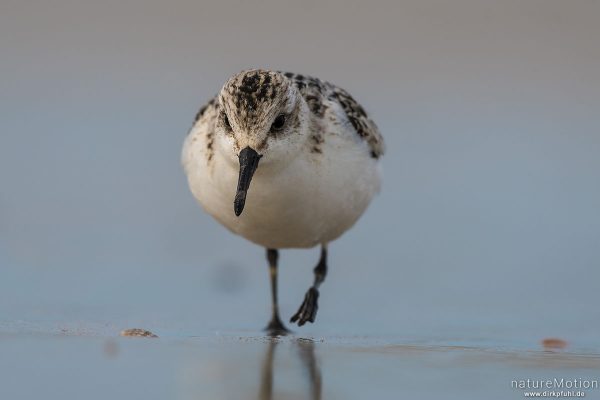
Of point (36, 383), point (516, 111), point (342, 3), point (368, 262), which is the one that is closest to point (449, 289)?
point (368, 262)

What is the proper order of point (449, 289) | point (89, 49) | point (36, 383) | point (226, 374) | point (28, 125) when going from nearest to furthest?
point (36, 383) → point (226, 374) → point (449, 289) → point (28, 125) → point (89, 49)

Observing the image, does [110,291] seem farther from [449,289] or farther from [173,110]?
[173,110]

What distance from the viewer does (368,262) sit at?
10.5 meters

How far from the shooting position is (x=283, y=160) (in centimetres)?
727

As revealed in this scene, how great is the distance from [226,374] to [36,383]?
2.71 ft

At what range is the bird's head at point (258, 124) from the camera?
22.6ft

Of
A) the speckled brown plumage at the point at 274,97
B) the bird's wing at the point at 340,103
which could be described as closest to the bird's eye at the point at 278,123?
the speckled brown plumage at the point at 274,97

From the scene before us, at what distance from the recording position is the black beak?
684 cm

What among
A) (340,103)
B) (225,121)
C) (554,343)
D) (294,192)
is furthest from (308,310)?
(225,121)

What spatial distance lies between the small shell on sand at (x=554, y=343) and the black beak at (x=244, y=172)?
197 cm

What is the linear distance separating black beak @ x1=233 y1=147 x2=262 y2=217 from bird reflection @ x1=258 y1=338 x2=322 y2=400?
2.50 ft

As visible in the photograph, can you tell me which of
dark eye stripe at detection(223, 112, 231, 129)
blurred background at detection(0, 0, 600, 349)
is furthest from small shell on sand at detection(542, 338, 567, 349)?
dark eye stripe at detection(223, 112, 231, 129)

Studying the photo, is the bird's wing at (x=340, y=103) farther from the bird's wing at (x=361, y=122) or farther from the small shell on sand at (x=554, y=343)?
the small shell on sand at (x=554, y=343)

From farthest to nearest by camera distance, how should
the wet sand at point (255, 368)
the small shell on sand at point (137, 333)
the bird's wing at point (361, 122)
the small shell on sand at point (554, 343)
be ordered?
the bird's wing at point (361, 122)
the small shell on sand at point (554, 343)
the small shell on sand at point (137, 333)
the wet sand at point (255, 368)
